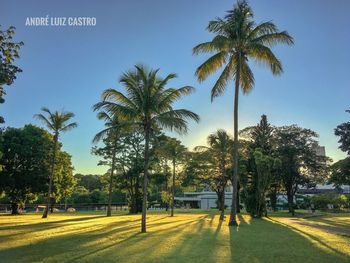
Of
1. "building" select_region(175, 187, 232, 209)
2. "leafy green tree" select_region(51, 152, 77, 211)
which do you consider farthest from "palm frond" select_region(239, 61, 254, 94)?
"building" select_region(175, 187, 232, 209)

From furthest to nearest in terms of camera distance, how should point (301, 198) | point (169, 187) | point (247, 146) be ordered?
point (301, 198), point (169, 187), point (247, 146)

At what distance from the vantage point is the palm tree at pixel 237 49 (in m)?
21.8

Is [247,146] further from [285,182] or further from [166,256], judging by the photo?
[166,256]

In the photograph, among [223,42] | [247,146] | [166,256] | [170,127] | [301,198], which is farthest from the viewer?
[301,198]

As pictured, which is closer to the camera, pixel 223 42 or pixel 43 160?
pixel 223 42

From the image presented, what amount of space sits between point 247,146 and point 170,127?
1066 inches

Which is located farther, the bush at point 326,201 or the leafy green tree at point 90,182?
the leafy green tree at point 90,182

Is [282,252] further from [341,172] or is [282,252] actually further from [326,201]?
[326,201]

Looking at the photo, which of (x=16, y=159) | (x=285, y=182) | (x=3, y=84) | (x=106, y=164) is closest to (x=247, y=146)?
(x=285, y=182)

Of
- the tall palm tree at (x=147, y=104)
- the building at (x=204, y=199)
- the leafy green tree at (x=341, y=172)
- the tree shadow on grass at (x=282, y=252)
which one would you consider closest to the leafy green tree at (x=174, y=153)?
the leafy green tree at (x=341, y=172)

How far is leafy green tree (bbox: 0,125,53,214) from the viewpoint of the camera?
40.2 metres

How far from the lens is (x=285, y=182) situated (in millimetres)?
52594

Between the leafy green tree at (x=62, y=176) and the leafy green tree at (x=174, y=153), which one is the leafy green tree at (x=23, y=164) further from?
the leafy green tree at (x=174, y=153)

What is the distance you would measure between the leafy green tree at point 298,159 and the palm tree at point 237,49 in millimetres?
30091
